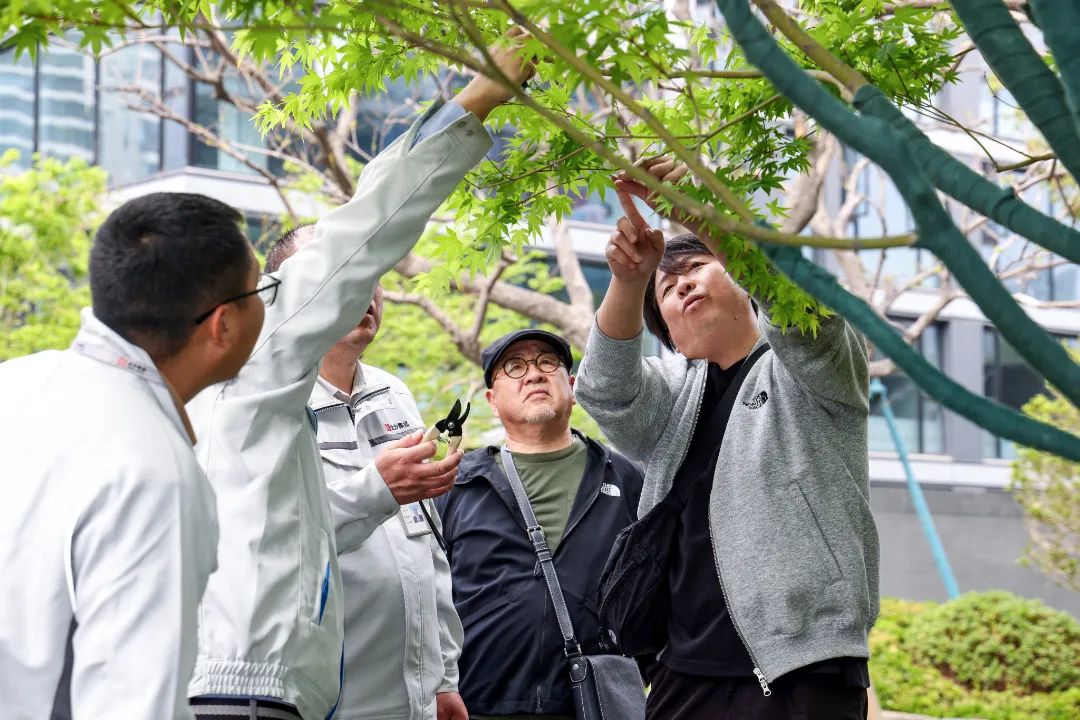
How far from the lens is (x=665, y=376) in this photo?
13.1 ft

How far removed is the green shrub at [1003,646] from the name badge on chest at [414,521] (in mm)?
8555

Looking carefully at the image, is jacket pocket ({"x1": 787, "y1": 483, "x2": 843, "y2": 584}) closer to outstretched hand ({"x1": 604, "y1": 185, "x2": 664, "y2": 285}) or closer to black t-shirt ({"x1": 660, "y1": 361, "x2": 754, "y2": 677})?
black t-shirt ({"x1": 660, "y1": 361, "x2": 754, "y2": 677})

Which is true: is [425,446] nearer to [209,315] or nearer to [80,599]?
[209,315]

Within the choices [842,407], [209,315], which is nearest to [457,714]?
[842,407]

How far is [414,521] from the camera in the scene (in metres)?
3.87

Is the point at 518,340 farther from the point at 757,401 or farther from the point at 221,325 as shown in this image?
the point at 221,325

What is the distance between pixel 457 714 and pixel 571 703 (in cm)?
63

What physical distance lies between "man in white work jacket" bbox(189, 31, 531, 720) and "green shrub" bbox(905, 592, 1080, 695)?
9627mm

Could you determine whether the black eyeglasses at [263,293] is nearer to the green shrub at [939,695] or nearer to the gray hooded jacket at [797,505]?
the gray hooded jacket at [797,505]

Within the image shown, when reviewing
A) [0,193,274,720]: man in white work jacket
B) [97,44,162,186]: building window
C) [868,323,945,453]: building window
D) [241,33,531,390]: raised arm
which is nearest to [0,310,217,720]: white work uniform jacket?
[0,193,274,720]: man in white work jacket

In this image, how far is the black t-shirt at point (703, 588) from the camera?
135 inches

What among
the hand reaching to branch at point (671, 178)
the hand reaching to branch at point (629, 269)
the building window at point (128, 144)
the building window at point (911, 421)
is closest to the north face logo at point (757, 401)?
the hand reaching to branch at point (629, 269)

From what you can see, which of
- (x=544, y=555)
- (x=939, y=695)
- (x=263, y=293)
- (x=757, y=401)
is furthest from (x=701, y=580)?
(x=939, y=695)

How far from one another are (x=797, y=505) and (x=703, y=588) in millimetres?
370
